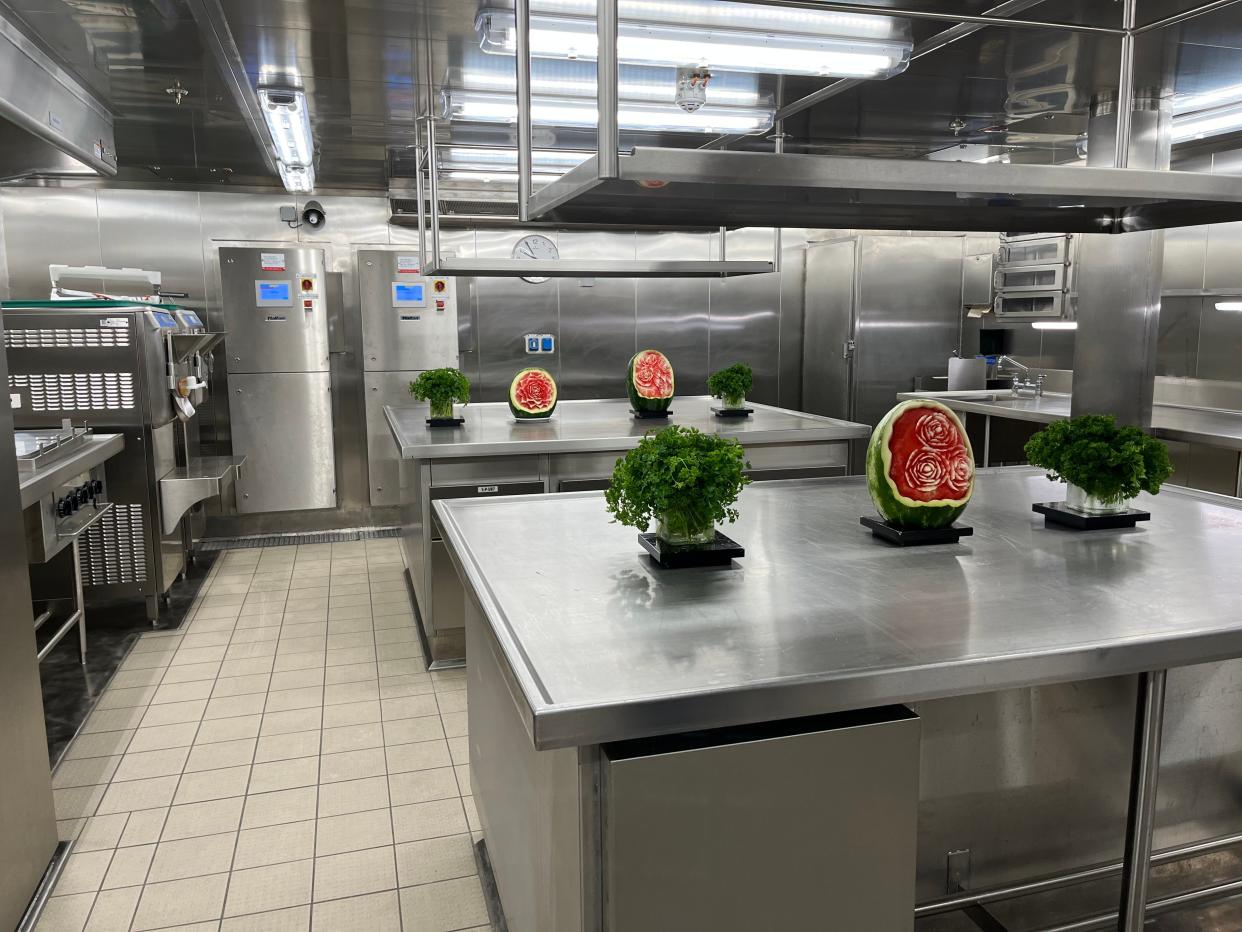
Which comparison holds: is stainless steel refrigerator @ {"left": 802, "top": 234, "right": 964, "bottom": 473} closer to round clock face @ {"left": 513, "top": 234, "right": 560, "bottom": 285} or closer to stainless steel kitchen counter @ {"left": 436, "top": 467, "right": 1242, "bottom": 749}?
round clock face @ {"left": 513, "top": 234, "right": 560, "bottom": 285}

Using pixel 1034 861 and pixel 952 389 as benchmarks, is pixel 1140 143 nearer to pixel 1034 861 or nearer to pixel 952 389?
pixel 1034 861

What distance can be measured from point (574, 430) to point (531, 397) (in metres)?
0.43

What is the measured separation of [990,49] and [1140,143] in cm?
71

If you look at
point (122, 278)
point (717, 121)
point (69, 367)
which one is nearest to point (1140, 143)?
point (717, 121)

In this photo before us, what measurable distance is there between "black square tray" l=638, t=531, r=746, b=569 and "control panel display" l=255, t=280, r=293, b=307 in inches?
209

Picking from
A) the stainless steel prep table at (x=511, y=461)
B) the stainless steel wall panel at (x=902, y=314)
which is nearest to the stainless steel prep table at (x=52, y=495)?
the stainless steel prep table at (x=511, y=461)

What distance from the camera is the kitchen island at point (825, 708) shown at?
1389 mm

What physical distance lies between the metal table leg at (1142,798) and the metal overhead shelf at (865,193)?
1.00 metres

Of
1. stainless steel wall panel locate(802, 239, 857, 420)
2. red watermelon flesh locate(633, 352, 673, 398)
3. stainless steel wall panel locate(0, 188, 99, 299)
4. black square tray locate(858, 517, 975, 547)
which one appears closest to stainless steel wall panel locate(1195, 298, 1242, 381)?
stainless steel wall panel locate(802, 239, 857, 420)

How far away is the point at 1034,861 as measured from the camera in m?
2.18

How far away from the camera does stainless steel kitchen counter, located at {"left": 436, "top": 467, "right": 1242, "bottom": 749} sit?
1408 mm

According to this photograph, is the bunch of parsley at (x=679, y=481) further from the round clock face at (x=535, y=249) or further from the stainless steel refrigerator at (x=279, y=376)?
the round clock face at (x=535, y=249)

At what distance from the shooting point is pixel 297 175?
5.74m

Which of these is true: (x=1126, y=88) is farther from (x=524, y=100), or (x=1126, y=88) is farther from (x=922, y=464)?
(x=524, y=100)
